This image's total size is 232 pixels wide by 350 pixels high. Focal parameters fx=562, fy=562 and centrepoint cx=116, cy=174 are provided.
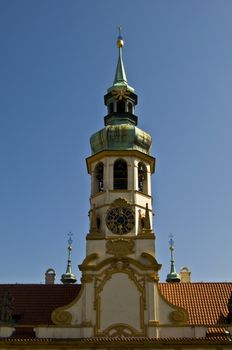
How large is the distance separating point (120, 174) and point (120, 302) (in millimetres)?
7897

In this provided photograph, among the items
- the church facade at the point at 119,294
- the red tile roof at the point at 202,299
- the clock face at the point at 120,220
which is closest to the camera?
the church facade at the point at 119,294

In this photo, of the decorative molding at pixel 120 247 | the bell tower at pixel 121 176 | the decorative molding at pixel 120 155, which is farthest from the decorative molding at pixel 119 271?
the decorative molding at pixel 120 155

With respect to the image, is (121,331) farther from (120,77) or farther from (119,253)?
(120,77)

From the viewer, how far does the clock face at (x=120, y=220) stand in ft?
104

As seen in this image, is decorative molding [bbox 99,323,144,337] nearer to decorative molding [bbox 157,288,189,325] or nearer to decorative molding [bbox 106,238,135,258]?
decorative molding [bbox 157,288,189,325]

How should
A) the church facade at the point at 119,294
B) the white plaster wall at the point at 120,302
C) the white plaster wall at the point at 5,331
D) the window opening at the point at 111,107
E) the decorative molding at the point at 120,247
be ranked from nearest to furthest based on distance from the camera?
the church facade at the point at 119,294 → the white plaster wall at the point at 120,302 → the white plaster wall at the point at 5,331 → the decorative molding at the point at 120,247 → the window opening at the point at 111,107

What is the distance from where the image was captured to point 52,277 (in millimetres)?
39594

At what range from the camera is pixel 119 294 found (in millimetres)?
30016

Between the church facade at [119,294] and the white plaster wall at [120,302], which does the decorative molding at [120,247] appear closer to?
the church facade at [119,294]

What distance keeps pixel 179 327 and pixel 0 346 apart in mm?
9325

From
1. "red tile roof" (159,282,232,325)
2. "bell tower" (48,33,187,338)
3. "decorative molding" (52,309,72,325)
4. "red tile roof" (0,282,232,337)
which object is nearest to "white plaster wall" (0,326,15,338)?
"red tile roof" (0,282,232,337)

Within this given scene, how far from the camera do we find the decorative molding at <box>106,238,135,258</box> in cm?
3089

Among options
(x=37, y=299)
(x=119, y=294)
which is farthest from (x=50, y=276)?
(x=119, y=294)

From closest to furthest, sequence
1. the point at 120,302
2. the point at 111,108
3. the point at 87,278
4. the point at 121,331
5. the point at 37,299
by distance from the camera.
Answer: the point at 121,331 < the point at 120,302 < the point at 87,278 < the point at 37,299 < the point at 111,108
